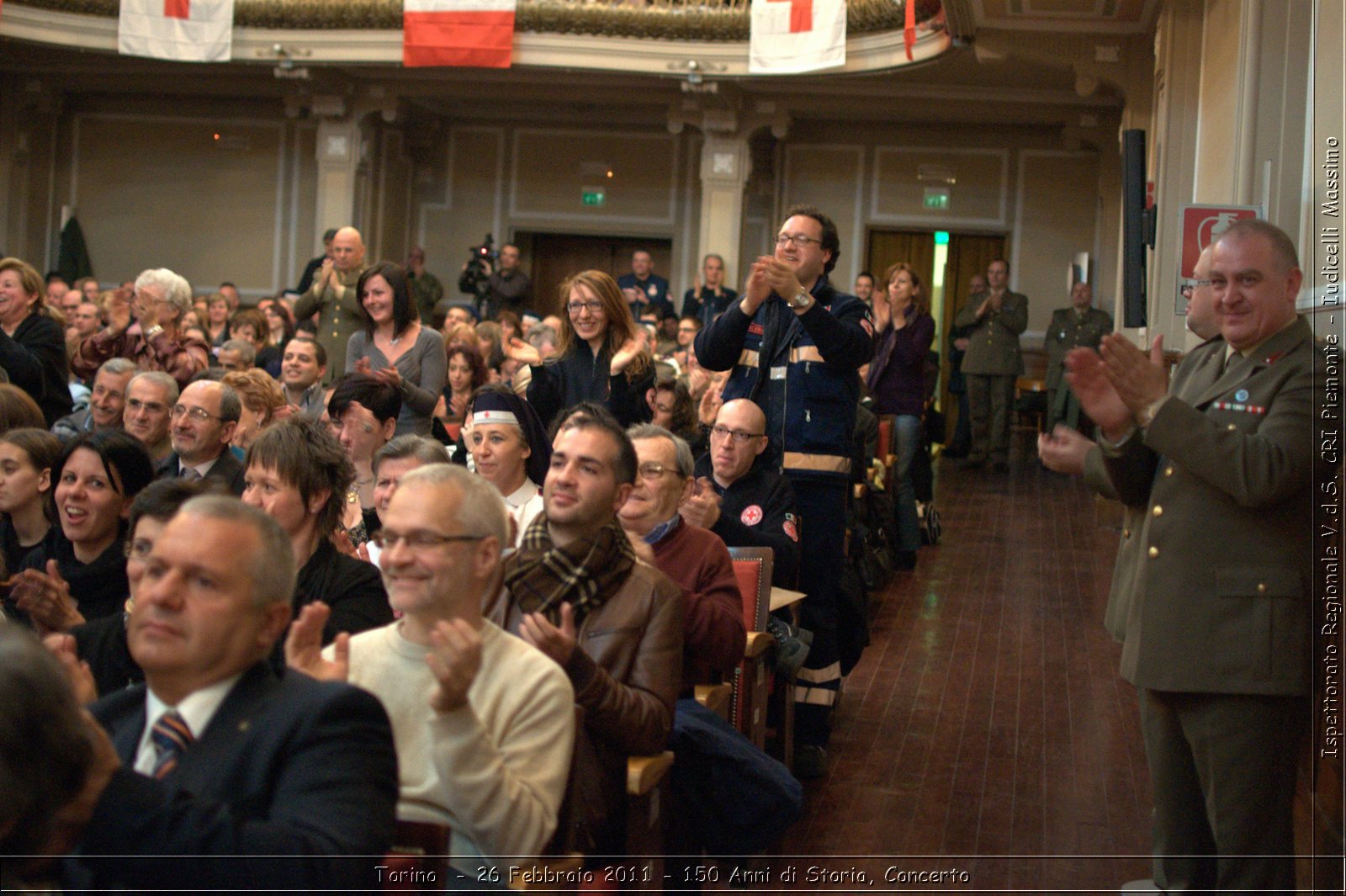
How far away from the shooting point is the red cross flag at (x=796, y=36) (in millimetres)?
11492

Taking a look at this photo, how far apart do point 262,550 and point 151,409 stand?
297cm

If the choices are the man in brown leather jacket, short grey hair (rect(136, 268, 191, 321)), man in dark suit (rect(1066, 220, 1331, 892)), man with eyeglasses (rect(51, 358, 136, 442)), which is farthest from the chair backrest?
short grey hair (rect(136, 268, 191, 321))

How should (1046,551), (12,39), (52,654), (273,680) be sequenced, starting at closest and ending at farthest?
(52,654), (273,680), (1046,551), (12,39)

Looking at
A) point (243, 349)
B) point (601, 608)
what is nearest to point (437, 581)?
point (601, 608)

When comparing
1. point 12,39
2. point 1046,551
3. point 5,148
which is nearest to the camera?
point 1046,551

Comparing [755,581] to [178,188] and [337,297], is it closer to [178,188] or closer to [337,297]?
[337,297]

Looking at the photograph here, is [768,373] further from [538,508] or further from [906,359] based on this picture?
[906,359]

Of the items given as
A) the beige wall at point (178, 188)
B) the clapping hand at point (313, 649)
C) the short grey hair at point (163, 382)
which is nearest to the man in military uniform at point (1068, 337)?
the beige wall at point (178, 188)

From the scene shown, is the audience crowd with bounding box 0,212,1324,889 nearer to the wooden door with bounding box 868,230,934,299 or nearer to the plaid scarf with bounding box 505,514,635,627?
the plaid scarf with bounding box 505,514,635,627

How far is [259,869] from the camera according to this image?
5.28ft

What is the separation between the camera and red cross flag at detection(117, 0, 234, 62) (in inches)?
492

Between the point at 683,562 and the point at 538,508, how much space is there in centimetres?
58

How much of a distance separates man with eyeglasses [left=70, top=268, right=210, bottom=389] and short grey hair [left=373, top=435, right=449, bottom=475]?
2.66m

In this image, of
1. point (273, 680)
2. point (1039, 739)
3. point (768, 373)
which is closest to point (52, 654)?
point (273, 680)
